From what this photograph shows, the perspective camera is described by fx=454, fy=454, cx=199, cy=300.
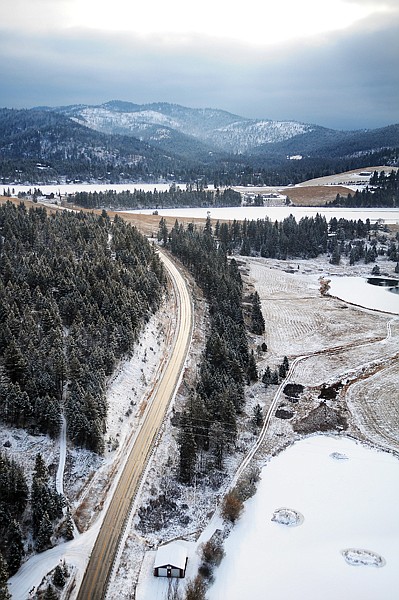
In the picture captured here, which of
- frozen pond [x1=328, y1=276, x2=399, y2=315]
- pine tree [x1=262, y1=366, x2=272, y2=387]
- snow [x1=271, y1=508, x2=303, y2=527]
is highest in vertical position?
frozen pond [x1=328, y1=276, x2=399, y2=315]

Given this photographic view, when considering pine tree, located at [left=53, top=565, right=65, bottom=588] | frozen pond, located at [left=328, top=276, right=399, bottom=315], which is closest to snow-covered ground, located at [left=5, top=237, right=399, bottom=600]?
pine tree, located at [left=53, top=565, right=65, bottom=588]

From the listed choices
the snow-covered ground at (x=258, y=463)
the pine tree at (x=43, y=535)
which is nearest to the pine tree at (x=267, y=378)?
the snow-covered ground at (x=258, y=463)

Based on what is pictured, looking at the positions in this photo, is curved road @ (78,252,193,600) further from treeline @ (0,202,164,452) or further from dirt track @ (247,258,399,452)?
dirt track @ (247,258,399,452)

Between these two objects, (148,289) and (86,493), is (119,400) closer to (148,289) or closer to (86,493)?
(86,493)

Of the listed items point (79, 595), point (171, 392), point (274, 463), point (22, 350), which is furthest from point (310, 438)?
point (22, 350)

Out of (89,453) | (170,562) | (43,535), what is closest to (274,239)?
(89,453)
